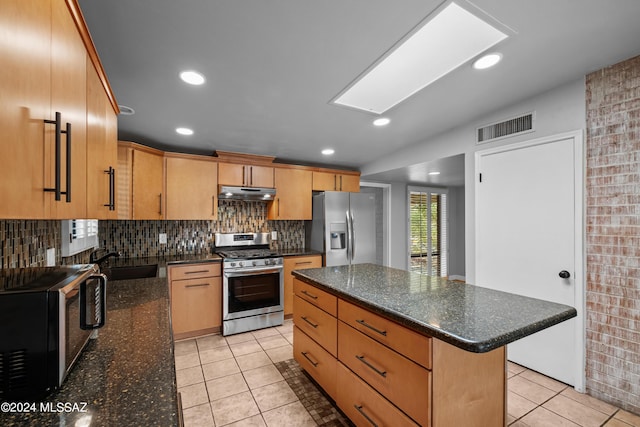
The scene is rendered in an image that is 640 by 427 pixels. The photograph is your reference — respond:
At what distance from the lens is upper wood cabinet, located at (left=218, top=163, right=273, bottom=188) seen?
3.68 meters

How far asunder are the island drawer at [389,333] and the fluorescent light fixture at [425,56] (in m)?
1.54

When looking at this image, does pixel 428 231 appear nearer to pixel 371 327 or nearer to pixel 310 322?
pixel 310 322

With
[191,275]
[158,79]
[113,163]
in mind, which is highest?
[158,79]

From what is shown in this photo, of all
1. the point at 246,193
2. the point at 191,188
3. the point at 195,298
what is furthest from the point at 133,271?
the point at 246,193

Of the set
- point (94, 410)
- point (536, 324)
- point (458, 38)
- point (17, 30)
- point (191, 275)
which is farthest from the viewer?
point (191, 275)

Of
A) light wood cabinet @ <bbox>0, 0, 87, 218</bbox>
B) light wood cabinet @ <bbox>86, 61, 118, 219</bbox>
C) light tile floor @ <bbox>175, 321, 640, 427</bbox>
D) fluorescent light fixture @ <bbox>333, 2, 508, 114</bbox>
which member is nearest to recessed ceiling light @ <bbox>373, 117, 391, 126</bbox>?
fluorescent light fixture @ <bbox>333, 2, 508, 114</bbox>

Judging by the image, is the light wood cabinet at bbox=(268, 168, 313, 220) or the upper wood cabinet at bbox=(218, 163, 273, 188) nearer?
the upper wood cabinet at bbox=(218, 163, 273, 188)

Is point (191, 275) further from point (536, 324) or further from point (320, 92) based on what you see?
point (536, 324)

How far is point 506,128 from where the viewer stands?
2695mm

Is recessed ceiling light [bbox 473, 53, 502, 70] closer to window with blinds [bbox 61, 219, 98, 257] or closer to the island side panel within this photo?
the island side panel

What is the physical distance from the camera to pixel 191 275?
3217 mm

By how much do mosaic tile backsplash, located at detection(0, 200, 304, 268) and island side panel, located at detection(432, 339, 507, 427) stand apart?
7.20 ft

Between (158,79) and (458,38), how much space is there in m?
1.91

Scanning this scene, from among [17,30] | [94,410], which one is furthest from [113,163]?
[94,410]
